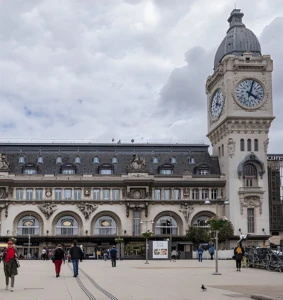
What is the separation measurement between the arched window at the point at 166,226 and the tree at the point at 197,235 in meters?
6.93

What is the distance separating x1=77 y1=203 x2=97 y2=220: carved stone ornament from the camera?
118500 mm

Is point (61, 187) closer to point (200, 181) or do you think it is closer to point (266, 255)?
point (200, 181)

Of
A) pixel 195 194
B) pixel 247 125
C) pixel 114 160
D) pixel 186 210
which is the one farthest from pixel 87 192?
pixel 247 125

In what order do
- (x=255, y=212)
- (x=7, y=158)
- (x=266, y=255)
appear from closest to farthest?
1. (x=266, y=255)
2. (x=255, y=212)
3. (x=7, y=158)

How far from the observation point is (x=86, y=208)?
119 m

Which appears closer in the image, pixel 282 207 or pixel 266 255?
pixel 266 255

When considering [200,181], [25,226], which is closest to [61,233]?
[25,226]

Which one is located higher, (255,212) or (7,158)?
(7,158)

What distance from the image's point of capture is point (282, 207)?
144625 mm

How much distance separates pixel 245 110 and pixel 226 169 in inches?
454

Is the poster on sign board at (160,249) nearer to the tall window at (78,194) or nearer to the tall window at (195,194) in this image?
the tall window at (195,194)

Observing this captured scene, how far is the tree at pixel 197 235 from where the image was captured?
111 m

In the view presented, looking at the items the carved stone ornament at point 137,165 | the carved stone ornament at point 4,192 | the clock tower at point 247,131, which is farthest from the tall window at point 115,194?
the clock tower at point 247,131

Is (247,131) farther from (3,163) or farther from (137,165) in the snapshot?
(3,163)
